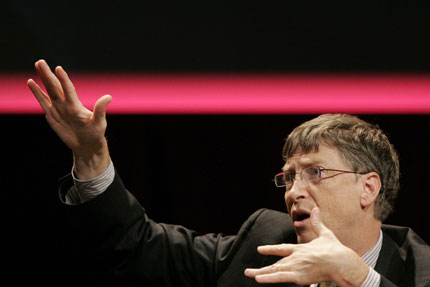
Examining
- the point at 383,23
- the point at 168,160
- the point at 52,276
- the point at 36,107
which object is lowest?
the point at 52,276

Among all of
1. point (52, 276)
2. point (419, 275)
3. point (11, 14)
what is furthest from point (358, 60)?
point (52, 276)

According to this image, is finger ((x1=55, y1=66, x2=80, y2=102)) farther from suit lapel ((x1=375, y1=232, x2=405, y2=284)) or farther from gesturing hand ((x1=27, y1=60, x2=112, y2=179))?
suit lapel ((x1=375, y1=232, x2=405, y2=284))

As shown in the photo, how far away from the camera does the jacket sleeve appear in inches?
60.2

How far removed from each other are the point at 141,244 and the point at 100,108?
43 cm

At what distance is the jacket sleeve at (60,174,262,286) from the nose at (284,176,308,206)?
23cm

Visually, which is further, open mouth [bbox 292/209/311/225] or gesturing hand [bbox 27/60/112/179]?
open mouth [bbox 292/209/311/225]

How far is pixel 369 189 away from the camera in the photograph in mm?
1601

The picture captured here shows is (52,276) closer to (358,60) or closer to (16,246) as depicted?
(16,246)

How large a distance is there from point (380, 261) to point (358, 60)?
63 cm

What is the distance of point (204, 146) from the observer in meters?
2.09

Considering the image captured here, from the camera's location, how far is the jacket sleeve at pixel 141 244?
1.53 metres

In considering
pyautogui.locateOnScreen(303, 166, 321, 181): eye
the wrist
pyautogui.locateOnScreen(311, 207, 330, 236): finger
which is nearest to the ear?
pyautogui.locateOnScreen(303, 166, 321, 181): eye

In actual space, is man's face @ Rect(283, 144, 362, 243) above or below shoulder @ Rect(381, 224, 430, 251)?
above

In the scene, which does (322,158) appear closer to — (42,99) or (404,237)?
(404,237)
